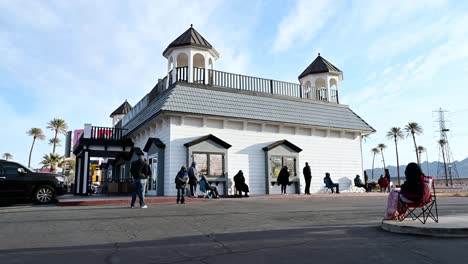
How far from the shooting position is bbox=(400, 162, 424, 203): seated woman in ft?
24.5

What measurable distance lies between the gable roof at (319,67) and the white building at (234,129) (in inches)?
68.7

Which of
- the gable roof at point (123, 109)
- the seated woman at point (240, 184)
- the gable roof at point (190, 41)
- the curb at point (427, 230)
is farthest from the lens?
the gable roof at point (123, 109)

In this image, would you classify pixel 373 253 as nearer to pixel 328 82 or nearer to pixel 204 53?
pixel 204 53

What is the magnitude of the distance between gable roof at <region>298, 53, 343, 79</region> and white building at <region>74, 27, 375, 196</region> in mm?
1746

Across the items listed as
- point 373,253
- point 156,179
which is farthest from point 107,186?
point 373,253

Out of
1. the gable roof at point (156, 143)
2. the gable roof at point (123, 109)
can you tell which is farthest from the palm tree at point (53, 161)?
the gable roof at point (156, 143)

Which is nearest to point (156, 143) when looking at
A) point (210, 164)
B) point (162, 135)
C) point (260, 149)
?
point (162, 135)

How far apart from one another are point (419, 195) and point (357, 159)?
1827 cm

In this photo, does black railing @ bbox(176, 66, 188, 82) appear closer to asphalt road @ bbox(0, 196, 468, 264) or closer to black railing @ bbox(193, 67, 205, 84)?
black railing @ bbox(193, 67, 205, 84)

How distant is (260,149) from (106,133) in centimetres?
1090

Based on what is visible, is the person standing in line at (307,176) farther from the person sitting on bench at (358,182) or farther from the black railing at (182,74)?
the black railing at (182,74)

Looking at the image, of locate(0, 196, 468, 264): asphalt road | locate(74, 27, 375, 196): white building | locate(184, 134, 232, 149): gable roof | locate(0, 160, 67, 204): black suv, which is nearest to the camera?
locate(0, 196, 468, 264): asphalt road

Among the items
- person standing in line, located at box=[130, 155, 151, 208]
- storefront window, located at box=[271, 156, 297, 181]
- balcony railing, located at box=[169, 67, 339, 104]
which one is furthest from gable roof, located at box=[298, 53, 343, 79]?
person standing in line, located at box=[130, 155, 151, 208]

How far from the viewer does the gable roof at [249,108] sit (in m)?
19.0
